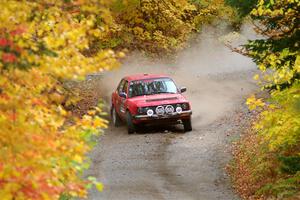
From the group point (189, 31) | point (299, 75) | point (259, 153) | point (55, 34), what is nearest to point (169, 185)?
point (259, 153)

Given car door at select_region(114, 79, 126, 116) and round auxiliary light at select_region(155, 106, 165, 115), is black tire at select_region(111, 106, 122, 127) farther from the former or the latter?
round auxiliary light at select_region(155, 106, 165, 115)

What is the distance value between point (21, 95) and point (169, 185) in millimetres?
8465

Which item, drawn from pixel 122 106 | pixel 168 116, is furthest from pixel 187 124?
pixel 122 106

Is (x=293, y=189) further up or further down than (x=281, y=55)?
further down

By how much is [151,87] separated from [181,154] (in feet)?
12.8

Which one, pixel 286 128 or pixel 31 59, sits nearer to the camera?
pixel 31 59

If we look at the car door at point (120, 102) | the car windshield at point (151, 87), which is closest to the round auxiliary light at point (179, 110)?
the car windshield at point (151, 87)

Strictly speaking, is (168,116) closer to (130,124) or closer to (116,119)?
(130,124)

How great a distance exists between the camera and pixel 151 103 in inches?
715

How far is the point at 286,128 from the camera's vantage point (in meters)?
11.4

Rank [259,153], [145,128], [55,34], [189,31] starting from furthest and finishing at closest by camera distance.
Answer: [189,31] < [145,128] < [259,153] < [55,34]

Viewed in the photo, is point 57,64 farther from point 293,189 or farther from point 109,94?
point 109,94

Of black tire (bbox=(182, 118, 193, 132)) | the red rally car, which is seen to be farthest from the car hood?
black tire (bbox=(182, 118, 193, 132))

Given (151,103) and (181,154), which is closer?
(181,154)
